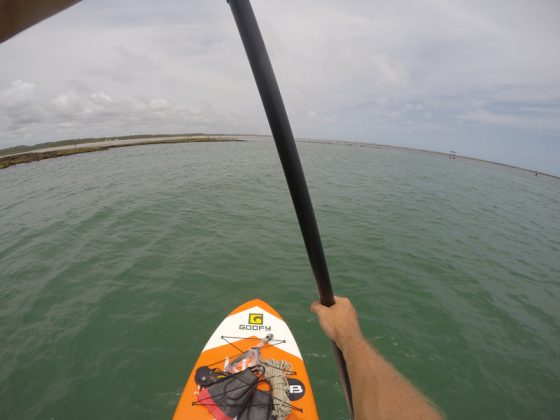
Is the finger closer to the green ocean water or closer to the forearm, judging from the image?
the forearm

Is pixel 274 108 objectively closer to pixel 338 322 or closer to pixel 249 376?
pixel 338 322

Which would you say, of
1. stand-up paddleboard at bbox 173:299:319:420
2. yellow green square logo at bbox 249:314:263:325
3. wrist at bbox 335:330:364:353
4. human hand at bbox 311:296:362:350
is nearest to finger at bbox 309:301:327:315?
human hand at bbox 311:296:362:350

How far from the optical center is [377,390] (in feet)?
5.53

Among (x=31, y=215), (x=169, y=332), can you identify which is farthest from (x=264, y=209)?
(x=31, y=215)

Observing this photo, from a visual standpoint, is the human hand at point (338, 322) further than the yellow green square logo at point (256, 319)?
No

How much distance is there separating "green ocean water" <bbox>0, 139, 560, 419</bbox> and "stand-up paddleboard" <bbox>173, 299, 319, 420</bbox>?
64 cm

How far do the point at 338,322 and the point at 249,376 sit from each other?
3.66m

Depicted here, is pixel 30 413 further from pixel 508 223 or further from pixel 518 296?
pixel 508 223

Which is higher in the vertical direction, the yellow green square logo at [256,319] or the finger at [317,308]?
the finger at [317,308]

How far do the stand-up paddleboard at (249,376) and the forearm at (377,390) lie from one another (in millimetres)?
3209

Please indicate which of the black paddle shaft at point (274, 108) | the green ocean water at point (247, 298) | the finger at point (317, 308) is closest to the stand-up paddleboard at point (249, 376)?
the green ocean water at point (247, 298)

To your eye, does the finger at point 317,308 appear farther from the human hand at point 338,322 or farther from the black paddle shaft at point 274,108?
the black paddle shaft at point 274,108

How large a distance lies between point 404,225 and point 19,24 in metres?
16.4

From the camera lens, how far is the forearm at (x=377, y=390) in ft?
5.33
